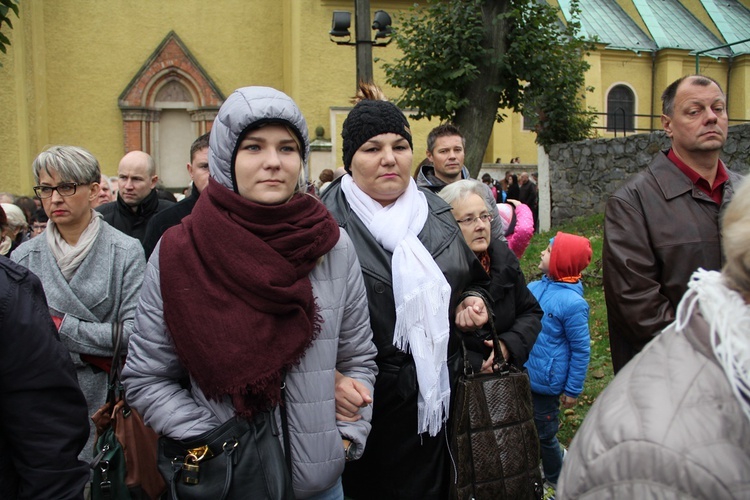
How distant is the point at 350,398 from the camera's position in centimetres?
210

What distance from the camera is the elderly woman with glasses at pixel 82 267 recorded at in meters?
2.78

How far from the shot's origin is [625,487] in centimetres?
120

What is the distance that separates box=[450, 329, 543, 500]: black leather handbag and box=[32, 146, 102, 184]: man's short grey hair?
1962 mm

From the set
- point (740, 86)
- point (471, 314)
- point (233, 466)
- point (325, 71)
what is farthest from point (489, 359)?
point (740, 86)

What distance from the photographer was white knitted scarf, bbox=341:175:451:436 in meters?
2.43

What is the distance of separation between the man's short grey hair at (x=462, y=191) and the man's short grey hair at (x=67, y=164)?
1.73 m

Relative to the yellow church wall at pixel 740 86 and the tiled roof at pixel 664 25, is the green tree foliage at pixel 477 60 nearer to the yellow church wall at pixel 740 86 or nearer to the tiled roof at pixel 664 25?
the tiled roof at pixel 664 25

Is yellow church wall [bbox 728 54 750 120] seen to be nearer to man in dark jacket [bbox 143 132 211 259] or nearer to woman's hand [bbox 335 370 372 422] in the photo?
man in dark jacket [bbox 143 132 211 259]

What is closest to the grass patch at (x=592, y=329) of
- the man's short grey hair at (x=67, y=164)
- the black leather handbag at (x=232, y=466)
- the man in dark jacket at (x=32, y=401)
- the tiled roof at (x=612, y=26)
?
the black leather handbag at (x=232, y=466)

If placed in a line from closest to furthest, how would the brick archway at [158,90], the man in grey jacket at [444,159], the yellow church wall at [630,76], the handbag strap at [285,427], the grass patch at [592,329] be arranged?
the handbag strap at [285,427] → the man in grey jacket at [444,159] → the grass patch at [592,329] → the brick archway at [158,90] → the yellow church wall at [630,76]

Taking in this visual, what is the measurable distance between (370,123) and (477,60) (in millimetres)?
7932

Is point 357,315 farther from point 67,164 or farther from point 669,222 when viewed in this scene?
point 67,164

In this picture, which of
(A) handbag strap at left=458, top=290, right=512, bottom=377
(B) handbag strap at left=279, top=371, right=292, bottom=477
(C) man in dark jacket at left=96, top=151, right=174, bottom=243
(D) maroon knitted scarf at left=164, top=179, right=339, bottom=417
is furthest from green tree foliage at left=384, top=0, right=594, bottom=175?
(B) handbag strap at left=279, top=371, right=292, bottom=477

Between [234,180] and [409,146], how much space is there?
3.01 ft
